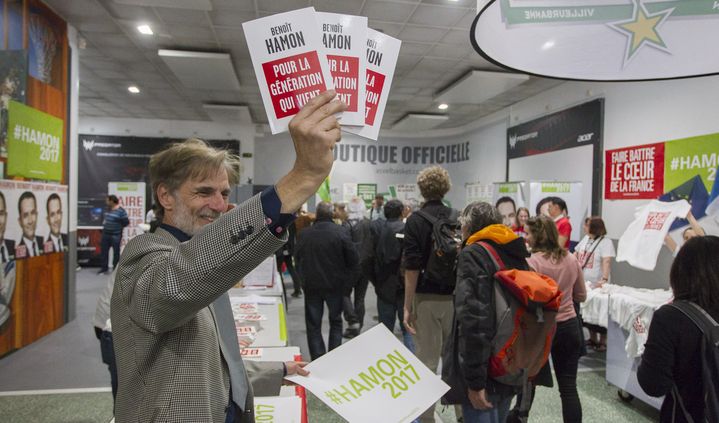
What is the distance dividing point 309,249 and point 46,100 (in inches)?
128

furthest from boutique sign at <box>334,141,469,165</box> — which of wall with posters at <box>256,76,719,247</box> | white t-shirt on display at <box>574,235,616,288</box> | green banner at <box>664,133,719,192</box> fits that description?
white t-shirt on display at <box>574,235,616,288</box>

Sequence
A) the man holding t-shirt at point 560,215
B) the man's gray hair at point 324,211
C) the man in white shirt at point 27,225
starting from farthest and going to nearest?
the man holding t-shirt at point 560,215, the man in white shirt at point 27,225, the man's gray hair at point 324,211

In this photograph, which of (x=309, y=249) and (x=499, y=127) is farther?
(x=499, y=127)

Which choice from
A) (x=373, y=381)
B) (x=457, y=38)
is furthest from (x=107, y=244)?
(x=373, y=381)

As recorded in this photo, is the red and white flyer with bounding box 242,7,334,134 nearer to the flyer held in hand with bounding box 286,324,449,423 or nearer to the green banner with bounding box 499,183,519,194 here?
the flyer held in hand with bounding box 286,324,449,423

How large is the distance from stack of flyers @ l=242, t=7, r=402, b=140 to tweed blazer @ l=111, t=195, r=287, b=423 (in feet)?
0.67

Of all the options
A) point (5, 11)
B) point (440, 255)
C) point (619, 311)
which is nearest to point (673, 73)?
point (440, 255)

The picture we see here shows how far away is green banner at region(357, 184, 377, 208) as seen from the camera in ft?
37.5

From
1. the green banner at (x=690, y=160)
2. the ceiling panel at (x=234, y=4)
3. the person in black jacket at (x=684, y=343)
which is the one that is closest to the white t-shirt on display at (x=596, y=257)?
the green banner at (x=690, y=160)

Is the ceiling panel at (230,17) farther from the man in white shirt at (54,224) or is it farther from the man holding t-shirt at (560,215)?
the man holding t-shirt at (560,215)

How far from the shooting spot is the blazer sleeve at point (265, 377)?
121 cm

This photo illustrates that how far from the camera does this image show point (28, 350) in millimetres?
4324

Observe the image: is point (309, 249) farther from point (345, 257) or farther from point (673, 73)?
point (673, 73)

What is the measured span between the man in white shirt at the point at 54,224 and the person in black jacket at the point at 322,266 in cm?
280
